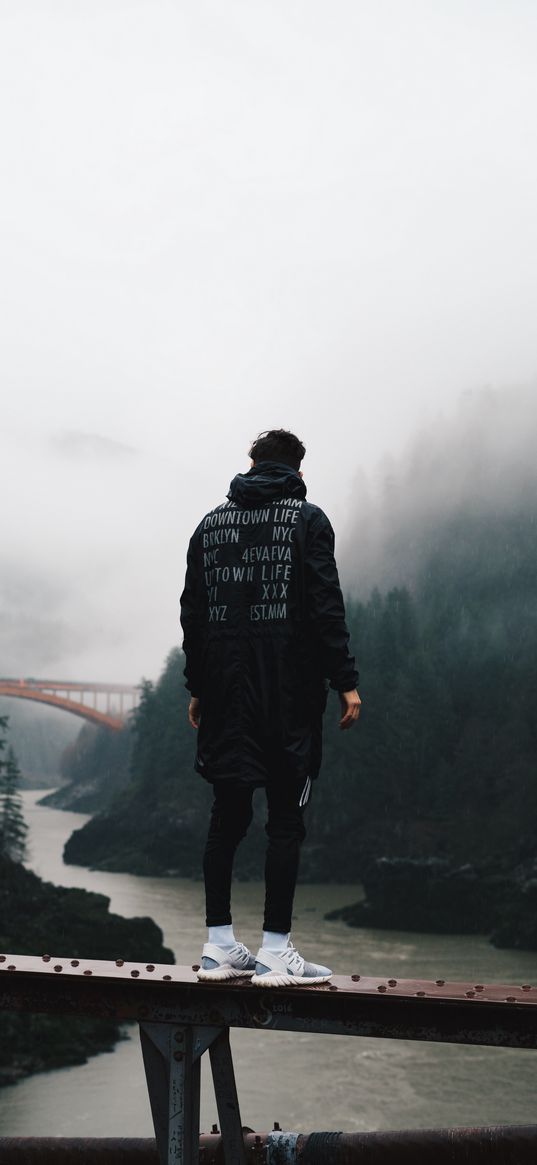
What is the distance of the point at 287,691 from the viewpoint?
3.62m

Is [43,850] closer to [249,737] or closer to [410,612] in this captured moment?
[410,612]

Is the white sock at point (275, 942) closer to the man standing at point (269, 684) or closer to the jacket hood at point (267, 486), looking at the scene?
the man standing at point (269, 684)

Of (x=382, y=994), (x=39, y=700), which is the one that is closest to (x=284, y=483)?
(x=382, y=994)

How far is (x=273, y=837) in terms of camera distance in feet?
12.1

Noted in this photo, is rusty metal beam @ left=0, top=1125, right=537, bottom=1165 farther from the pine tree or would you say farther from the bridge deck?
the pine tree

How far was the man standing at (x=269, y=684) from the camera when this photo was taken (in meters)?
3.62

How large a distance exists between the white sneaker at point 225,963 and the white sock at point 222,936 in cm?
1

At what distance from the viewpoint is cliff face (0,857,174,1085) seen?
51094mm

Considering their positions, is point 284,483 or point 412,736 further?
point 412,736

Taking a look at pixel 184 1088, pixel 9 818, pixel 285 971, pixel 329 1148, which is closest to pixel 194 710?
pixel 285 971

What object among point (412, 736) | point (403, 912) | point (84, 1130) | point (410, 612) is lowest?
point (84, 1130)

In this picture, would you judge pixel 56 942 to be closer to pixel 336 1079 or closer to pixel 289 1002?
pixel 336 1079

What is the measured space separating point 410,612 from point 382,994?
102 metres

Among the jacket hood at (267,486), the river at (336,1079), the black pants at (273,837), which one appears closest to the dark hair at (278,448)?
the jacket hood at (267,486)
